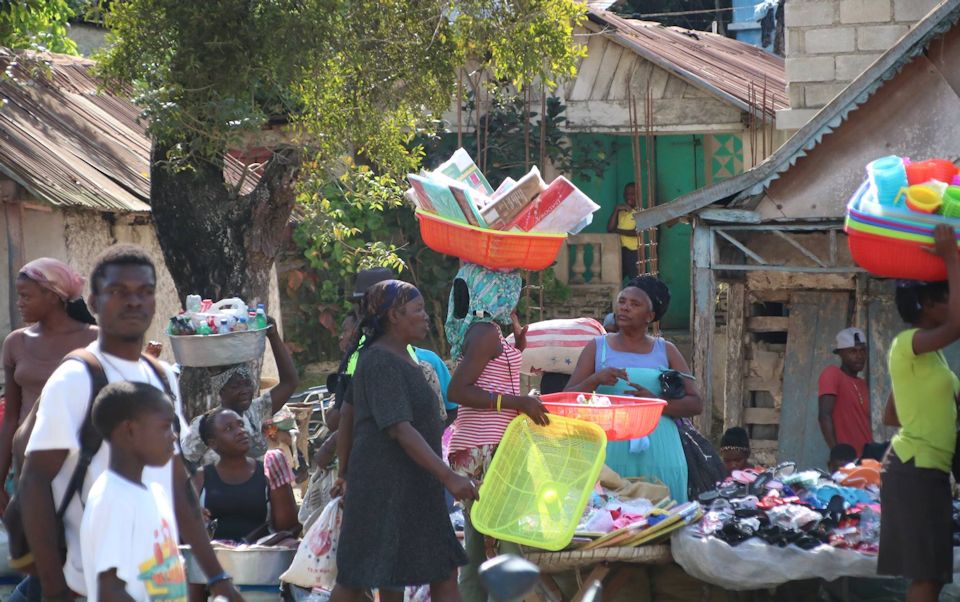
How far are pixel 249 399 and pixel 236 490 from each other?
0.66 metres

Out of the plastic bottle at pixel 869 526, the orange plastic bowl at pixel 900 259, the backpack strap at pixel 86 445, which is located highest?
the orange plastic bowl at pixel 900 259

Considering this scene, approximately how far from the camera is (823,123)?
941cm

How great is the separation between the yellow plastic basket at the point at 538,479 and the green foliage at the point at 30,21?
685 centimetres

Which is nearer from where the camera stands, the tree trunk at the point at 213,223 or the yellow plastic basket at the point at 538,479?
the yellow plastic basket at the point at 538,479

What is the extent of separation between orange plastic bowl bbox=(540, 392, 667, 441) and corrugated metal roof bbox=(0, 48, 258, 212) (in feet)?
18.9

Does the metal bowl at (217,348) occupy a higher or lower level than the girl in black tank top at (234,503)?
higher

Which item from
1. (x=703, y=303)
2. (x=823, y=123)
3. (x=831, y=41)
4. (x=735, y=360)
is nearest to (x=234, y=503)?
(x=703, y=303)

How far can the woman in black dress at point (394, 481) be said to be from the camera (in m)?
5.07

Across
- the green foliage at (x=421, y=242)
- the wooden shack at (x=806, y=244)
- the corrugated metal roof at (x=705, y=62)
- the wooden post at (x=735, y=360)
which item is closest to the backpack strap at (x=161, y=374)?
the wooden shack at (x=806, y=244)

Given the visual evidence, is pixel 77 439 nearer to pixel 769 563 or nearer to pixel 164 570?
pixel 164 570

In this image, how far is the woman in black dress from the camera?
16.6 ft

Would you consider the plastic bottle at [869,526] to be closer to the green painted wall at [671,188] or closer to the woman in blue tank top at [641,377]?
the woman in blue tank top at [641,377]

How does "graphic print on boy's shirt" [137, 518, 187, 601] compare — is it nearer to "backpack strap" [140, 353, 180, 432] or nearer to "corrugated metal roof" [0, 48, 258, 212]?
"backpack strap" [140, 353, 180, 432]

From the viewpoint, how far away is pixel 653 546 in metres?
5.75
